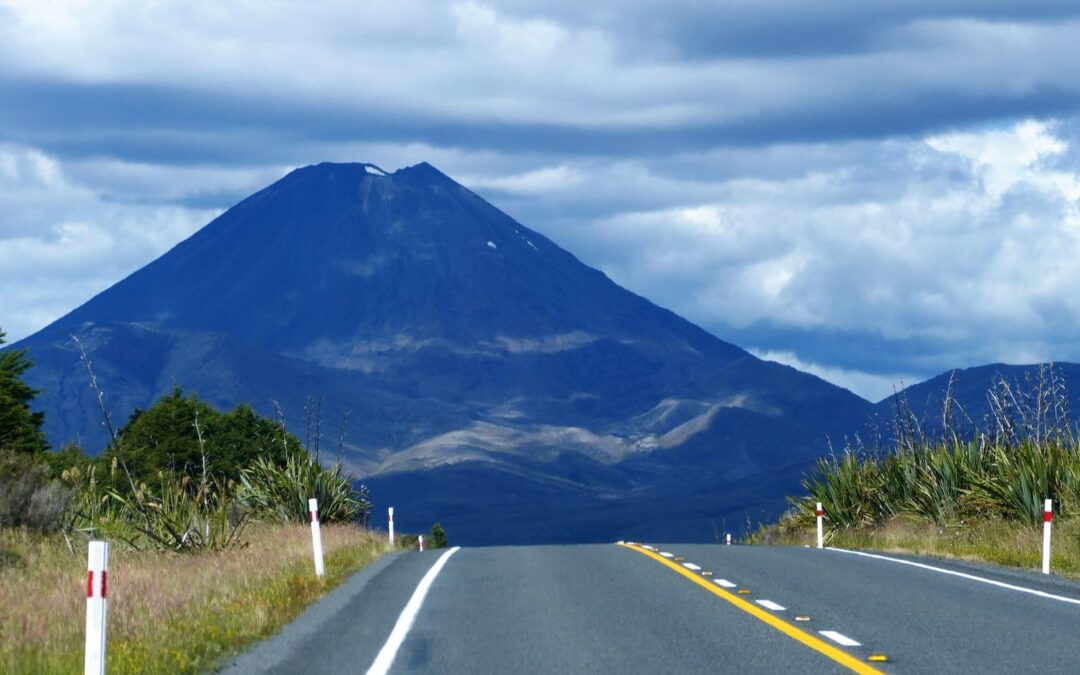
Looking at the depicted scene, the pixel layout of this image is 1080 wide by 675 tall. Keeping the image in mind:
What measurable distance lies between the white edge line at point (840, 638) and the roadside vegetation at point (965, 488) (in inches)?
291

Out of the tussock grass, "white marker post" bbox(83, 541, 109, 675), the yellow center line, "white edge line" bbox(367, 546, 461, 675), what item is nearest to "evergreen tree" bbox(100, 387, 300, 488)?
the tussock grass

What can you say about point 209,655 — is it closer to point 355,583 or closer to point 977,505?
point 355,583

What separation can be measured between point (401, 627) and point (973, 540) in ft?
45.7

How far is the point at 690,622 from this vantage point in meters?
13.8

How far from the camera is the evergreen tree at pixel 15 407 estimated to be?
57.3 metres

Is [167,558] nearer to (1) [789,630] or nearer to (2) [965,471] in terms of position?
(1) [789,630]

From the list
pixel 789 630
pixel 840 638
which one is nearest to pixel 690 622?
pixel 789 630

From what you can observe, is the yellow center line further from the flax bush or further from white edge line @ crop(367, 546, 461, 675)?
the flax bush

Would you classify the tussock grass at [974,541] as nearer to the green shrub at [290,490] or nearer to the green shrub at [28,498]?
the green shrub at [290,490]

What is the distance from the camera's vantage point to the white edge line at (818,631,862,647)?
40.3 feet

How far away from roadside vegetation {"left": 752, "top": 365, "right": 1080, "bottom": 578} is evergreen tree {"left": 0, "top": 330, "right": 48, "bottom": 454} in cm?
3007

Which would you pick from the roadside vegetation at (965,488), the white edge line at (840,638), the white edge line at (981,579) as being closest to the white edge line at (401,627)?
the white edge line at (840,638)

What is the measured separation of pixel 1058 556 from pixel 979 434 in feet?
32.8

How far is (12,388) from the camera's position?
64062 millimetres
